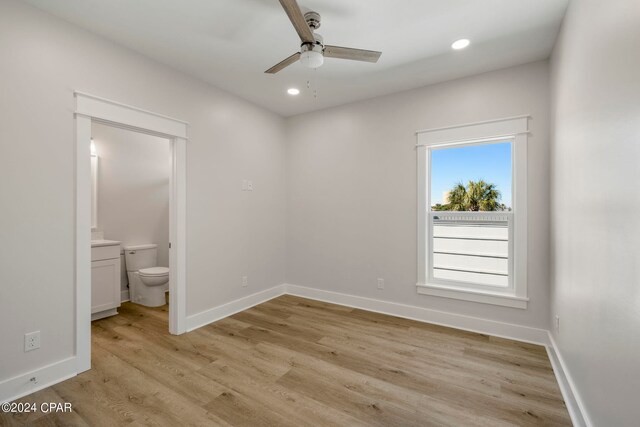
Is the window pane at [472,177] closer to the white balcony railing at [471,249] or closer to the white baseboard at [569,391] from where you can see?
the white balcony railing at [471,249]

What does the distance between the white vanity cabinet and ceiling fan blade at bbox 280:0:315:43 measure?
10.8 feet

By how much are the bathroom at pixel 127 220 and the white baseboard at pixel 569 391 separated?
13.5 ft

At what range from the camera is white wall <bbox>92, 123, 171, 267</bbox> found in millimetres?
4016

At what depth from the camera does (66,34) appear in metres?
2.22

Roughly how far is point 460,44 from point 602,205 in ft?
5.99

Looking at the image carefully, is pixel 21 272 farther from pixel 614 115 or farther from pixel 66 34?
pixel 614 115

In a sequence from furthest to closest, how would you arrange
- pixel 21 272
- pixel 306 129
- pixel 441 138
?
pixel 306 129
pixel 441 138
pixel 21 272

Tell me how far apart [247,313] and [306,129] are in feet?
8.78

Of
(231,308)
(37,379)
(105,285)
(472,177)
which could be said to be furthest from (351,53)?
(105,285)

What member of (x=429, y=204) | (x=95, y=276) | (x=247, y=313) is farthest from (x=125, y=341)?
(x=429, y=204)

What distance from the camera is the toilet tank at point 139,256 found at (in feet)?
13.4

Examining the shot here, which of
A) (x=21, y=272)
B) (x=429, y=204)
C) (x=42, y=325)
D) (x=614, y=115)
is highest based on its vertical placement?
(x=614, y=115)

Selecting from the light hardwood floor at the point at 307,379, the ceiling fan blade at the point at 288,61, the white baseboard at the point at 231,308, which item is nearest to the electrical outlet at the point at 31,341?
the light hardwood floor at the point at 307,379

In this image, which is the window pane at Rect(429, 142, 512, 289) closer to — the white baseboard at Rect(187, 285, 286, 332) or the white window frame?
the white window frame
